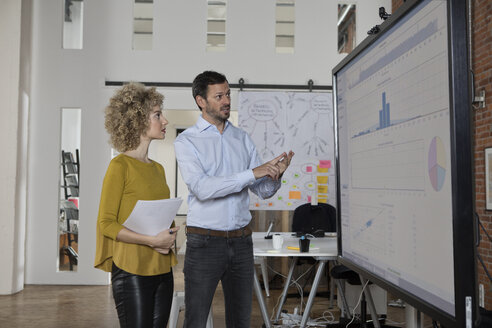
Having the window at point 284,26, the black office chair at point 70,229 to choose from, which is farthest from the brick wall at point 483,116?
the black office chair at point 70,229

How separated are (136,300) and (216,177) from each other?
555 mm

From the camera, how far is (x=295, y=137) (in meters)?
4.92

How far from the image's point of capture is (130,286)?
1.53m

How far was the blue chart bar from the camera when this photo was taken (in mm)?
1080

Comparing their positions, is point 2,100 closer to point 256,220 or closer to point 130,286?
point 256,220

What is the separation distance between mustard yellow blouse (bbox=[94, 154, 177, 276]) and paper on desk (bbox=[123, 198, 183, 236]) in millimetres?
56

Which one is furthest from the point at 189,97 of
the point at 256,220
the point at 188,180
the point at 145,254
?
the point at 145,254

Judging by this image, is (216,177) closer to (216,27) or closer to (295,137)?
(295,137)

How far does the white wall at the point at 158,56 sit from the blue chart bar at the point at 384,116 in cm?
412

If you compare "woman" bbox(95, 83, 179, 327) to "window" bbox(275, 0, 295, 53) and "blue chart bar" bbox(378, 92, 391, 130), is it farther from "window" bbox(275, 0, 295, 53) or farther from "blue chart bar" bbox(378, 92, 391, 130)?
"window" bbox(275, 0, 295, 53)

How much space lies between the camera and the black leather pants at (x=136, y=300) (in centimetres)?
151

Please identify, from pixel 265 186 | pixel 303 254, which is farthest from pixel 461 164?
pixel 303 254

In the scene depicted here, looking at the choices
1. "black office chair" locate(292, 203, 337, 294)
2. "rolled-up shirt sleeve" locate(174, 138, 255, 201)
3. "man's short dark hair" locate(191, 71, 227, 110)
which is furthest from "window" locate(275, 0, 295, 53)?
"rolled-up shirt sleeve" locate(174, 138, 255, 201)

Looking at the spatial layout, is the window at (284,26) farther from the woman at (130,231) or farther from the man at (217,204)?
the woman at (130,231)
